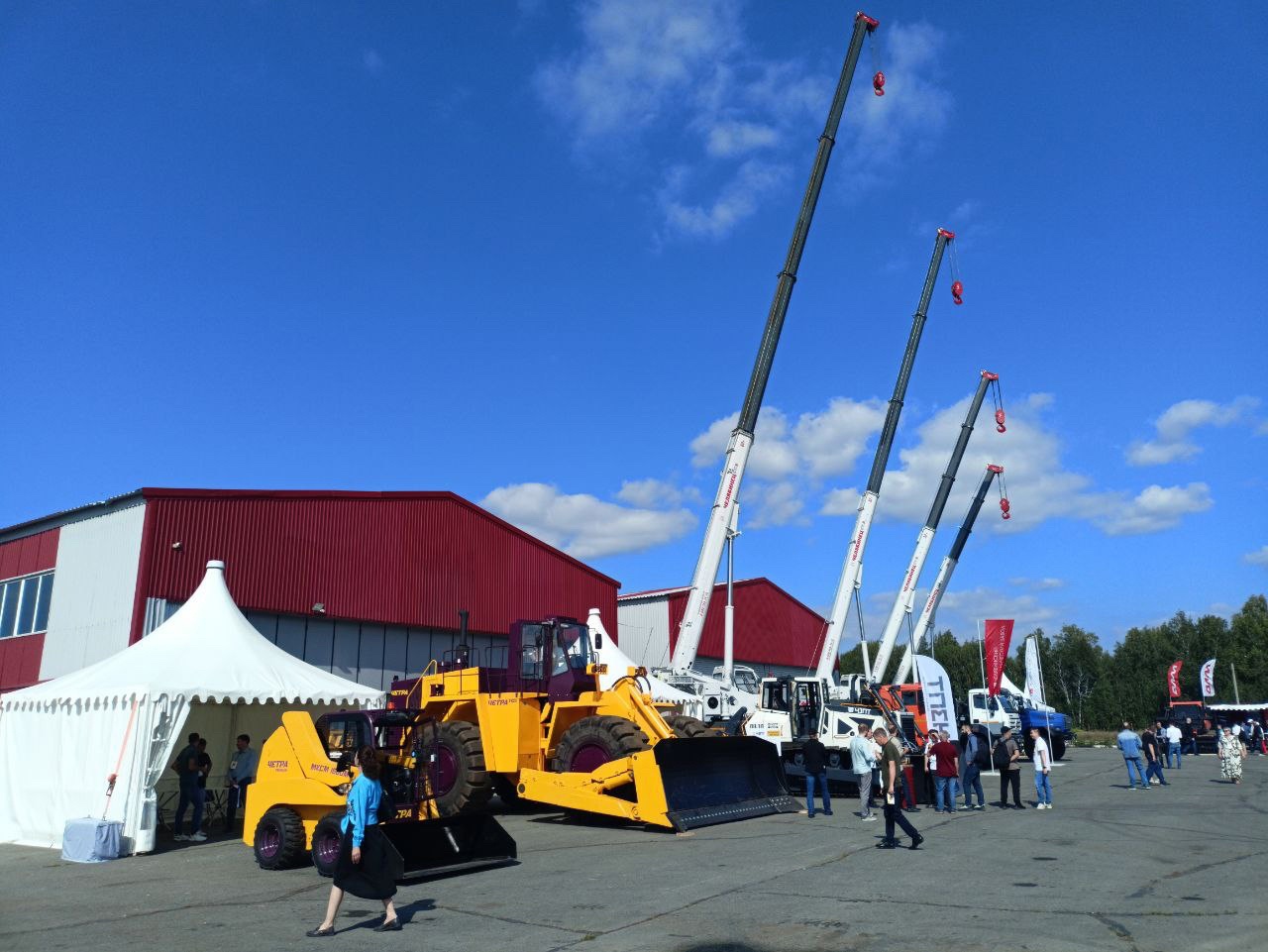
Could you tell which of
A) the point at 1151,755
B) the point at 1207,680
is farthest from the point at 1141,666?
the point at 1151,755

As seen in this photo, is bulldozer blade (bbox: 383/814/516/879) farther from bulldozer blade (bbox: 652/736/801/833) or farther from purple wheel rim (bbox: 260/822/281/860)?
bulldozer blade (bbox: 652/736/801/833)

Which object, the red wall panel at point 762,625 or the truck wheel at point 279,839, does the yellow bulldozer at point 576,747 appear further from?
the red wall panel at point 762,625

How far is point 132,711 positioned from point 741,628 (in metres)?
30.6

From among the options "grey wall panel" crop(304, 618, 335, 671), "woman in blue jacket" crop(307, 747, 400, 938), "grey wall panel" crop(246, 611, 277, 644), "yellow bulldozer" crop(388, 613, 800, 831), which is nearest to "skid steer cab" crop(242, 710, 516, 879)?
"yellow bulldozer" crop(388, 613, 800, 831)

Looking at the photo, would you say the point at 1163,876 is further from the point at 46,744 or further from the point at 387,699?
the point at 46,744

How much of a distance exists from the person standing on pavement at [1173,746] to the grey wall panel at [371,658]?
78.1 ft

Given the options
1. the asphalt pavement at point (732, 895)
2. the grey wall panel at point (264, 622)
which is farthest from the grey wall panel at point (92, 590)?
the asphalt pavement at point (732, 895)

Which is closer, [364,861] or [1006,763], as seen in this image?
[364,861]

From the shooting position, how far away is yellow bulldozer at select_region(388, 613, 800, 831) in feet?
46.5

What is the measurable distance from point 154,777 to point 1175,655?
79292 millimetres

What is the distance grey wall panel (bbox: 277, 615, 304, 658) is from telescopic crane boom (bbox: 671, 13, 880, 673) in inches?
377

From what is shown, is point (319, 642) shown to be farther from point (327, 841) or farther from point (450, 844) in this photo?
point (450, 844)

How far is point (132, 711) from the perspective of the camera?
560 inches

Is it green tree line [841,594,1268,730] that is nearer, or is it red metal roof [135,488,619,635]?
red metal roof [135,488,619,635]
